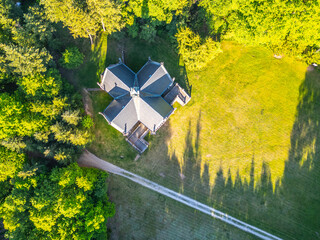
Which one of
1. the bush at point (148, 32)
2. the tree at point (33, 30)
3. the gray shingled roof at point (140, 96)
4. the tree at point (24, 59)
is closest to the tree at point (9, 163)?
the tree at point (24, 59)

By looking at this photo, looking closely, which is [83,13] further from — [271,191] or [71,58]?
[271,191]

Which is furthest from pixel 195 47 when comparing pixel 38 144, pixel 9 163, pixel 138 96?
pixel 9 163

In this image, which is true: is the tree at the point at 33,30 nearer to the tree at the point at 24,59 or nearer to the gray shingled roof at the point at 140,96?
the tree at the point at 24,59

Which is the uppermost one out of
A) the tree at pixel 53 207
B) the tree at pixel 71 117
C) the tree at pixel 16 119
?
the tree at pixel 71 117

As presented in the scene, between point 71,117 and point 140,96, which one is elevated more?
point 140,96

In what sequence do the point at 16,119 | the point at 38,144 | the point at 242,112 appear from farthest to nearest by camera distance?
the point at 242,112
the point at 38,144
the point at 16,119

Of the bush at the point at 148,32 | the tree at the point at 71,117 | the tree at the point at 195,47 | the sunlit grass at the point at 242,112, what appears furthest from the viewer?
the sunlit grass at the point at 242,112

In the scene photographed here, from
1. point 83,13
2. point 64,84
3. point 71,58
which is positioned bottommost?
point 64,84
